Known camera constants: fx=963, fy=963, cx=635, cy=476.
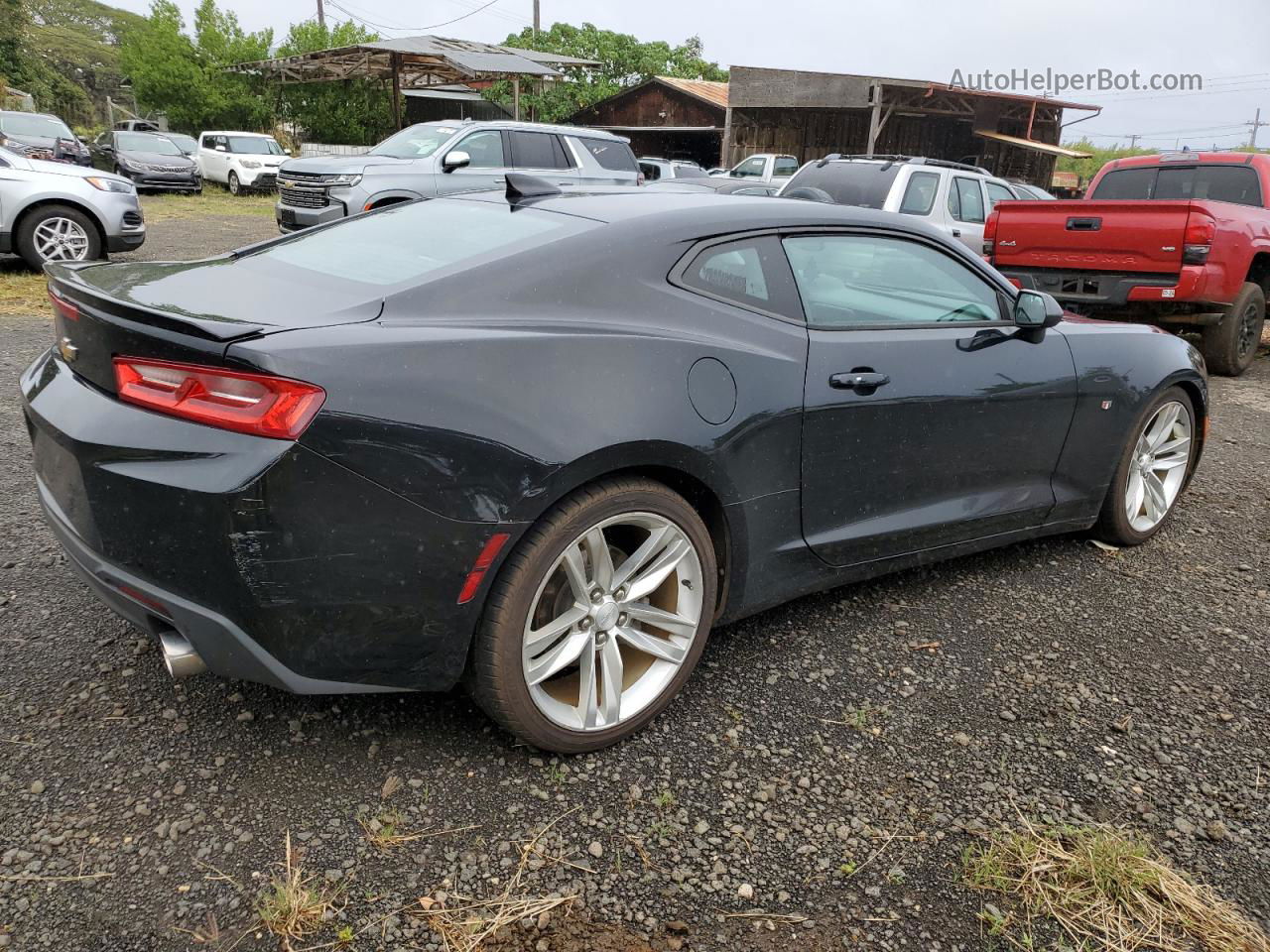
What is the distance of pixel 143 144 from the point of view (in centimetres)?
2356

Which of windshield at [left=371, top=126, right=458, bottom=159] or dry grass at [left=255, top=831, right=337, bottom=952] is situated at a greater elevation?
windshield at [left=371, top=126, right=458, bottom=159]

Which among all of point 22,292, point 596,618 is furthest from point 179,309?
point 22,292

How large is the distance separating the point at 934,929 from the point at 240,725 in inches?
70.0

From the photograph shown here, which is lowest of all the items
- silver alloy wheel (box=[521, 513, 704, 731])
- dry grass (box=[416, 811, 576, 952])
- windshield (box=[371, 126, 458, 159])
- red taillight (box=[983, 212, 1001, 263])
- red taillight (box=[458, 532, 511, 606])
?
dry grass (box=[416, 811, 576, 952])

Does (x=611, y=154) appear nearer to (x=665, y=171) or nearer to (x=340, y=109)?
(x=665, y=171)

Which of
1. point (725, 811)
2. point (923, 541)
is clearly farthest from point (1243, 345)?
point (725, 811)

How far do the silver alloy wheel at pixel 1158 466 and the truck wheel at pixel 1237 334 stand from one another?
4.36 m

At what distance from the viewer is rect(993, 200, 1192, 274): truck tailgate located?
733 centimetres

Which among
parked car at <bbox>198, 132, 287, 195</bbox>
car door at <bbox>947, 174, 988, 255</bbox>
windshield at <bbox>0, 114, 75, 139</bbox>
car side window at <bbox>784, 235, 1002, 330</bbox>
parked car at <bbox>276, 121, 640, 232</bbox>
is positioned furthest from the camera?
parked car at <bbox>198, 132, 287, 195</bbox>

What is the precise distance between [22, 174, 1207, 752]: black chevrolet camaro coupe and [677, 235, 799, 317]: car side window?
0.03ft

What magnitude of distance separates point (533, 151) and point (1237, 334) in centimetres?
839

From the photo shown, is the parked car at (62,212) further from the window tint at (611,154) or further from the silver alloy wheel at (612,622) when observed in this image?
the silver alloy wheel at (612,622)

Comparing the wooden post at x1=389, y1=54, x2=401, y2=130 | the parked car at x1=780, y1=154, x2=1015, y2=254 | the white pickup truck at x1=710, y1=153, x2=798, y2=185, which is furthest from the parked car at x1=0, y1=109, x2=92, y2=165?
the parked car at x1=780, y1=154, x2=1015, y2=254

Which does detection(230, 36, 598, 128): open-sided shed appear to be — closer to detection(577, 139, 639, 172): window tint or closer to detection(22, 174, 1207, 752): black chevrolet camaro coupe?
detection(577, 139, 639, 172): window tint
